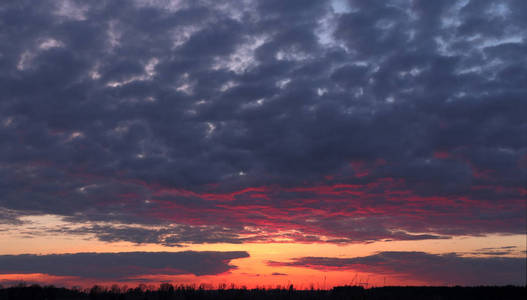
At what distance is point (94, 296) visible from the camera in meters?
51.5

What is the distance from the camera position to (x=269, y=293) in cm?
5116

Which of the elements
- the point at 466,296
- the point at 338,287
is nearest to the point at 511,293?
the point at 466,296

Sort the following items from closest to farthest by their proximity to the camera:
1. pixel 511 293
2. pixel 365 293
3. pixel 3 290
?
pixel 511 293 < pixel 365 293 < pixel 3 290

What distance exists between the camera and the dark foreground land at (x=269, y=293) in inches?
1694

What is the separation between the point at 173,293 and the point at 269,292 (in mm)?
9345

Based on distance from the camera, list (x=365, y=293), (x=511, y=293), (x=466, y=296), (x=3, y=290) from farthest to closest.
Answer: (x=3, y=290) < (x=365, y=293) < (x=466, y=296) < (x=511, y=293)

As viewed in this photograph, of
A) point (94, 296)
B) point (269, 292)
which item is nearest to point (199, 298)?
point (269, 292)

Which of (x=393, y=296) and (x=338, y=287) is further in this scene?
(x=338, y=287)

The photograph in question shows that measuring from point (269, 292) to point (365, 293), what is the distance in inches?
374

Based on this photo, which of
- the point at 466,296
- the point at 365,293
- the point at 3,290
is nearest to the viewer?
the point at 466,296

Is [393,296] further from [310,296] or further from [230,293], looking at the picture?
[230,293]

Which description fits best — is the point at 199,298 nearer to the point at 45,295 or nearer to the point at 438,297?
the point at 45,295

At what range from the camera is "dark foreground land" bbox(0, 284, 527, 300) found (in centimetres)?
4303

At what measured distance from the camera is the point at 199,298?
48.7 metres
